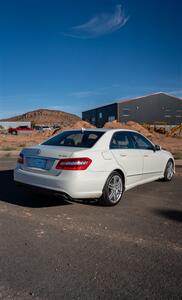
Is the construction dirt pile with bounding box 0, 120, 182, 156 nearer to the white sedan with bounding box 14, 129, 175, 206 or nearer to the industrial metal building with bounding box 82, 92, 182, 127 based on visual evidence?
the white sedan with bounding box 14, 129, 175, 206

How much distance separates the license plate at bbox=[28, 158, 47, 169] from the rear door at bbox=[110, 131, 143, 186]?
139 centimetres

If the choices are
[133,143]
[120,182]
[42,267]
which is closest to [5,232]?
[42,267]

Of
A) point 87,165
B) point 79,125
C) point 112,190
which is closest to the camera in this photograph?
point 87,165

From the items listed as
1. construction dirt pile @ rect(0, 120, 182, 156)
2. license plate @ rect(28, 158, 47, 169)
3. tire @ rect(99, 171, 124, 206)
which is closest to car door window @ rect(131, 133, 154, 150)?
tire @ rect(99, 171, 124, 206)

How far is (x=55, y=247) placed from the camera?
3.45m

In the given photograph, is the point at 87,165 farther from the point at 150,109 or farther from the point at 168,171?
the point at 150,109

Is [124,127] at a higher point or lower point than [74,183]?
Result: higher

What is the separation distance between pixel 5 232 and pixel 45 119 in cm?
14825

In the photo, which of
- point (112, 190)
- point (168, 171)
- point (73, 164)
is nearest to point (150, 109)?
point (168, 171)

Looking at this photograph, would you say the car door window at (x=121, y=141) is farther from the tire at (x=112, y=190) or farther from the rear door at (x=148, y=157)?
the tire at (x=112, y=190)

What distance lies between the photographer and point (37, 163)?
507 centimetres

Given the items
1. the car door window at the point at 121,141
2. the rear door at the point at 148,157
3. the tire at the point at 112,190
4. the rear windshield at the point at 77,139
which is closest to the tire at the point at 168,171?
the rear door at the point at 148,157

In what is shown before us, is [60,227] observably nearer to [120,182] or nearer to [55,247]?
[55,247]

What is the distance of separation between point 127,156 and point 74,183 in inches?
60.6
